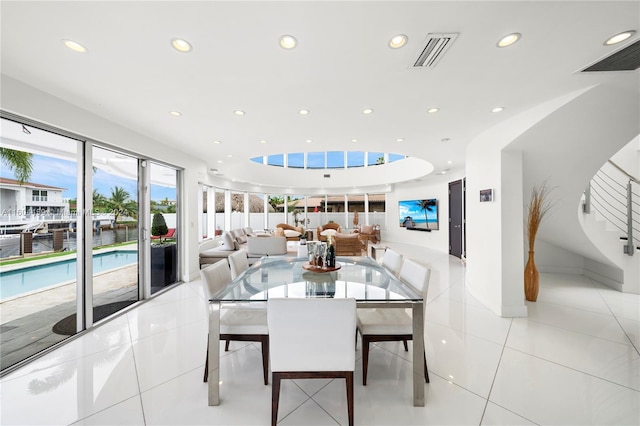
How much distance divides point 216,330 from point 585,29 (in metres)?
3.29

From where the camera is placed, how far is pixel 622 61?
1955mm

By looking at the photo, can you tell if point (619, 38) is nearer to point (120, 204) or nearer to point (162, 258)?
point (120, 204)

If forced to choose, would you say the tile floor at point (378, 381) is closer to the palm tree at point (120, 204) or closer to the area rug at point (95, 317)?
the area rug at point (95, 317)

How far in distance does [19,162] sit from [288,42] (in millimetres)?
2931

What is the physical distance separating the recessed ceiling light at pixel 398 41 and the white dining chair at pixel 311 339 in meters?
1.79

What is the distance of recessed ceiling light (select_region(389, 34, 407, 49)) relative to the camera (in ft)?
5.43

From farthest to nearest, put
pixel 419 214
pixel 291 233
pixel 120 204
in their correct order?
pixel 291 233 < pixel 419 214 < pixel 120 204

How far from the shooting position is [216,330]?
69.9 inches

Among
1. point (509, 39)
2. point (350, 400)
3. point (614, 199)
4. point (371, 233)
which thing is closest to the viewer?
point (350, 400)

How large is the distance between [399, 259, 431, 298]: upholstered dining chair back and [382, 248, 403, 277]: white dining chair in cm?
17

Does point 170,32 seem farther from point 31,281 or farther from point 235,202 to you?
point 235,202

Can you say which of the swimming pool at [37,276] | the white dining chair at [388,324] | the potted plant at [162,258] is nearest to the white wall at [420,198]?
the white dining chair at [388,324]

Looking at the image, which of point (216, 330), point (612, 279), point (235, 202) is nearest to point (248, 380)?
point (216, 330)

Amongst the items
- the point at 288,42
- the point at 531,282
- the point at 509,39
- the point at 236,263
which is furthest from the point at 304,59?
the point at 531,282
